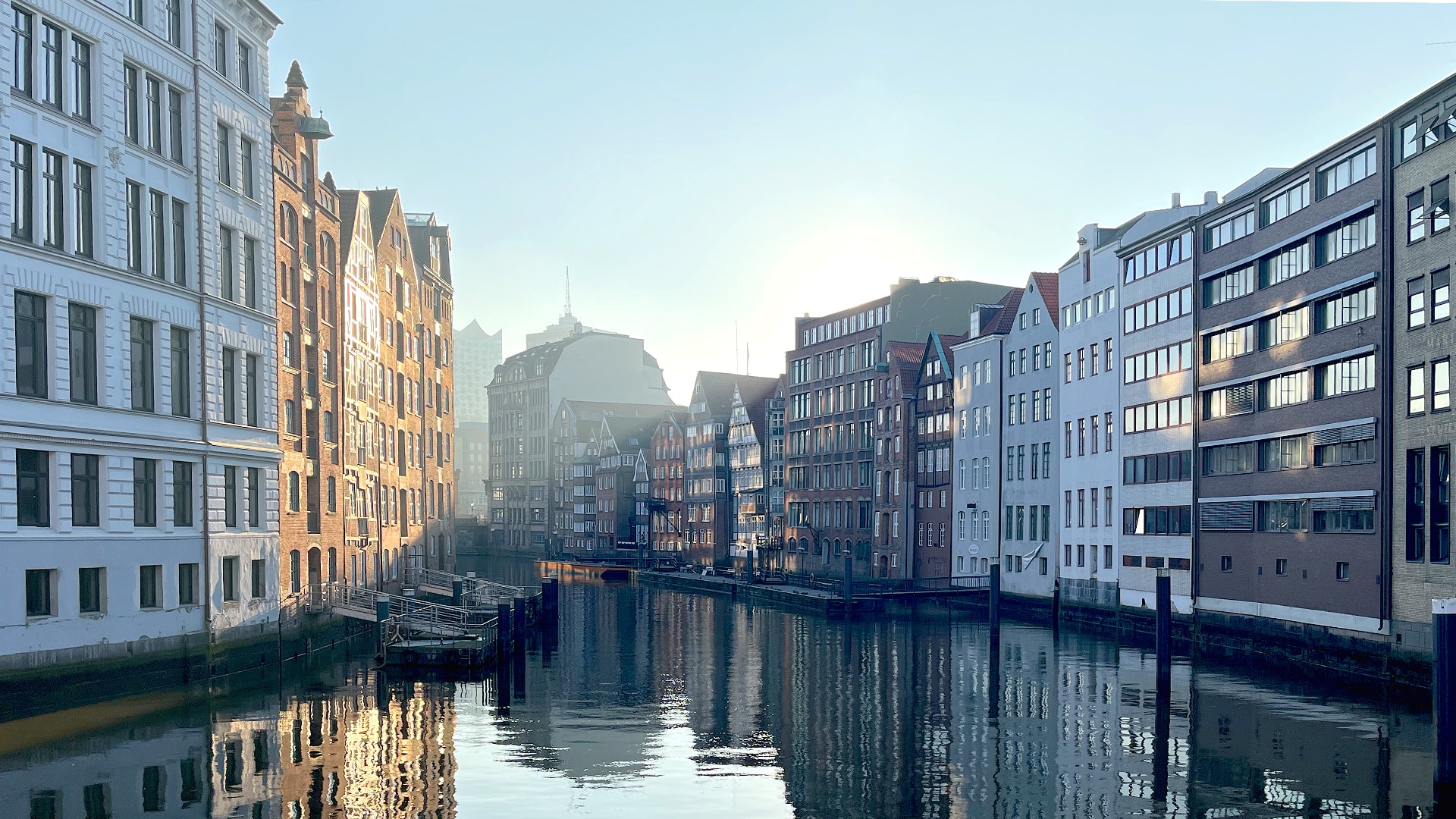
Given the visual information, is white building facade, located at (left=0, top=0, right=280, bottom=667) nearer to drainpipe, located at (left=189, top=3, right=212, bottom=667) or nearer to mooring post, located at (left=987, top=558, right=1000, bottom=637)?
drainpipe, located at (left=189, top=3, right=212, bottom=667)

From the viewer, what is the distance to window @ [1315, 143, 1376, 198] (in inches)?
1946

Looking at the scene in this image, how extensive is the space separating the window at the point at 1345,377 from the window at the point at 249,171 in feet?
132

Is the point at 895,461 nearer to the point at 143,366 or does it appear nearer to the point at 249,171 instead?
the point at 249,171

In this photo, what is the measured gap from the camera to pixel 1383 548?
4762cm

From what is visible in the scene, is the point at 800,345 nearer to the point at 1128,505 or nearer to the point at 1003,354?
the point at 1003,354

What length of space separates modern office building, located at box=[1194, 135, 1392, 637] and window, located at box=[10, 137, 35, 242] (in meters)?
43.2

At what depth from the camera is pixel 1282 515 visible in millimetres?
55875

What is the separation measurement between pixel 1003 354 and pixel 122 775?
2537 inches

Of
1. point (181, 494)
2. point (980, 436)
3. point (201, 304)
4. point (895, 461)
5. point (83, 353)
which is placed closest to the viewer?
point (83, 353)

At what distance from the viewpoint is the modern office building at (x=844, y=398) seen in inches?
3989

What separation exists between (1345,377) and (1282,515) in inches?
283

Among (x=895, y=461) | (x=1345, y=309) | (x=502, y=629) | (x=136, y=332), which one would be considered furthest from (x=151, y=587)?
(x=895, y=461)

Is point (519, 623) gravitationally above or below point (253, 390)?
below

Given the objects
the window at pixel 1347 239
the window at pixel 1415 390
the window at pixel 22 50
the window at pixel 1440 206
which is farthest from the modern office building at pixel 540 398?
the window at pixel 22 50
